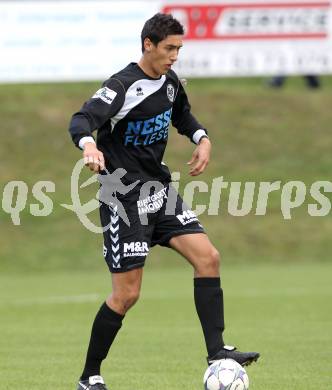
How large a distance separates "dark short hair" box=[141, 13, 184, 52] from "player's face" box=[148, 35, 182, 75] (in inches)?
1.1

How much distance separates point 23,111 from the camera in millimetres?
27219

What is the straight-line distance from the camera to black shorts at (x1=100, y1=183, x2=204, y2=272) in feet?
26.7

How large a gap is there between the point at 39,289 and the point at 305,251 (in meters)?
6.65

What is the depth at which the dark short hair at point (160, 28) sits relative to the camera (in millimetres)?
8141

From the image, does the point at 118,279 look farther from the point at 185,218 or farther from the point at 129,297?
the point at 185,218

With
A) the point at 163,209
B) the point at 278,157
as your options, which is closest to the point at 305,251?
the point at 278,157

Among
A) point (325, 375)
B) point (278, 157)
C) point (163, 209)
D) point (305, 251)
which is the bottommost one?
point (325, 375)

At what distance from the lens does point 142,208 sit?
8.25m

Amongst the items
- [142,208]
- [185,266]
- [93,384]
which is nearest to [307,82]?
[185,266]

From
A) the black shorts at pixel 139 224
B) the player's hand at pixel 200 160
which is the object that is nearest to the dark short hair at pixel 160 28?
the player's hand at pixel 200 160

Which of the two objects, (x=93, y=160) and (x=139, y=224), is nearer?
(x=93, y=160)

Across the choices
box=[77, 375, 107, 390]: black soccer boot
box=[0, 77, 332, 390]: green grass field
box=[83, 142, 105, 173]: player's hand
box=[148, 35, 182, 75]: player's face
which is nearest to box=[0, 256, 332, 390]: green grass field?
box=[0, 77, 332, 390]: green grass field

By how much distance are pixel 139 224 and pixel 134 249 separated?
0.64 ft

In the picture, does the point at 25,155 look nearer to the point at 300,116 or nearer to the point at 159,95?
the point at 300,116
